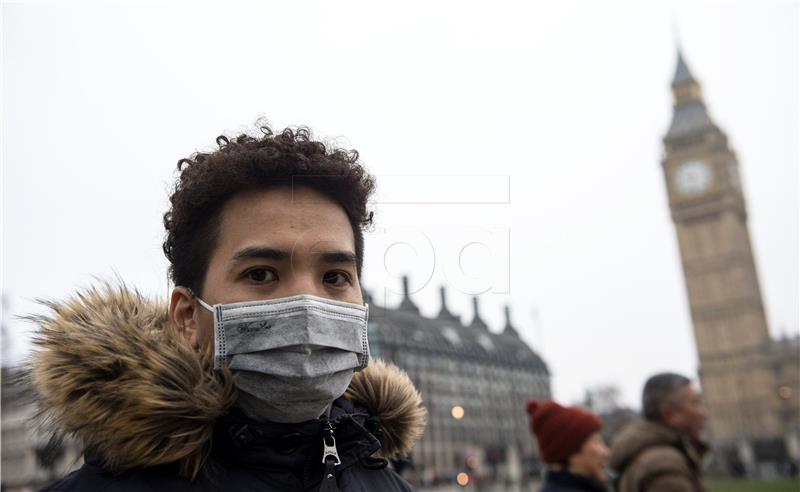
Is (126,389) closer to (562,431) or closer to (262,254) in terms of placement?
(262,254)

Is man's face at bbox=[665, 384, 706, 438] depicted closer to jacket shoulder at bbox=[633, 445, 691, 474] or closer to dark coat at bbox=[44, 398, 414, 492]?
jacket shoulder at bbox=[633, 445, 691, 474]

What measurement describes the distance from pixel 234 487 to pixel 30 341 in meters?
0.70

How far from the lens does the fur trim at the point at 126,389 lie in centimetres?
191

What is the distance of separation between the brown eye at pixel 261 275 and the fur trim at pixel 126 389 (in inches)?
10.2

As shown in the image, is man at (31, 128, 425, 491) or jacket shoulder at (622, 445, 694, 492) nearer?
man at (31, 128, 425, 491)

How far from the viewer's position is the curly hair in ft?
7.32

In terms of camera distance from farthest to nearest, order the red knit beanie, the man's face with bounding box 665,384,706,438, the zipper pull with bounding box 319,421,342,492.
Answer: the red knit beanie → the man's face with bounding box 665,384,706,438 → the zipper pull with bounding box 319,421,342,492

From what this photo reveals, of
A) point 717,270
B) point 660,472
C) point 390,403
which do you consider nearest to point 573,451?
point 660,472

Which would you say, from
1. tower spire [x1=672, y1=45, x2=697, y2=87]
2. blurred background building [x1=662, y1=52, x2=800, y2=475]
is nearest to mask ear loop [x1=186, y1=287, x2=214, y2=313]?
blurred background building [x1=662, y1=52, x2=800, y2=475]

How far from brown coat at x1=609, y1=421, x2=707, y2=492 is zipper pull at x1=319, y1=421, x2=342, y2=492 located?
2.65 metres

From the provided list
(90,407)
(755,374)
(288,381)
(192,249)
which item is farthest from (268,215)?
(755,374)

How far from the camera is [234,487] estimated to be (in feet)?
6.52

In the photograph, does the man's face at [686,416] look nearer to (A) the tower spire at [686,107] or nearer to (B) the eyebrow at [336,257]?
(B) the eyebrow at [336,257]

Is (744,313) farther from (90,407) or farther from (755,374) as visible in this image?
(90,407)
